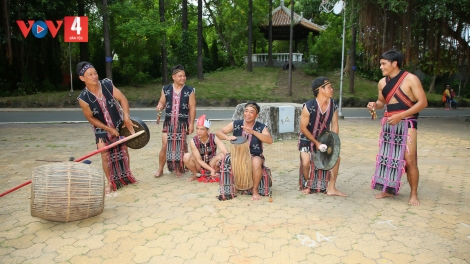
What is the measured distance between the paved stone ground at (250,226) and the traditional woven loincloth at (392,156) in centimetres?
25

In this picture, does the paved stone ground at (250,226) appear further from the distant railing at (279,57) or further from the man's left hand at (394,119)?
the distant railing at (279,57)

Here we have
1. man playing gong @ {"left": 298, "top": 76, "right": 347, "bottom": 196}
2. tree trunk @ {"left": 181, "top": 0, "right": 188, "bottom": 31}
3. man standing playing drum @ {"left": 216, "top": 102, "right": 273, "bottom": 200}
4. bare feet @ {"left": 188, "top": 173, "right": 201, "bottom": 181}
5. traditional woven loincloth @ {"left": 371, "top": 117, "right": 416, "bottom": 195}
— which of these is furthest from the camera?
tree trunk @ {"left": 181, "top": 0, "right": 188, "bottom": 31}

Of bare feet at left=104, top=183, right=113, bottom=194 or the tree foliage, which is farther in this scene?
the tree foliage

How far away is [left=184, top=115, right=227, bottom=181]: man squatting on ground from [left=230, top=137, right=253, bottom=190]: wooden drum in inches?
34.3

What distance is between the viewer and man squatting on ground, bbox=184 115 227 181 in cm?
577

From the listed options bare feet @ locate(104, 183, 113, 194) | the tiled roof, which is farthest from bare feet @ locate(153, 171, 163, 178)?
the tiled roof

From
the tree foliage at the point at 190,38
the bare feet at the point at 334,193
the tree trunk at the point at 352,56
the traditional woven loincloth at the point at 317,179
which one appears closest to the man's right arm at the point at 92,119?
the traditional woven loincloth at the point at 317,179

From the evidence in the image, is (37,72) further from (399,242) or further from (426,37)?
(399,242)

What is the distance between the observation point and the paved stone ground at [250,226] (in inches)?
141

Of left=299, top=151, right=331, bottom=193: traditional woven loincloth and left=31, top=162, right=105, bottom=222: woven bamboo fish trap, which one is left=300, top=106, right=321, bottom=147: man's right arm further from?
left=31, top=162, right=105, bottom=222: woven bamboo fish trap

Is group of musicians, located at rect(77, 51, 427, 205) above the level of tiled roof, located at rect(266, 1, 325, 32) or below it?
below

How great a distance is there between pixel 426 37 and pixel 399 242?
1325cm

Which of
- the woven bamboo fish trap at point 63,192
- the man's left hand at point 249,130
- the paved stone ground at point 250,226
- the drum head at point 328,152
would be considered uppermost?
the man's left hand at point 249,130

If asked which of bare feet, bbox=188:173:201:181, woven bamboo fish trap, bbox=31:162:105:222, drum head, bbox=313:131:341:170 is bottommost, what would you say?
bare feet, bbox=188:173:201:181
